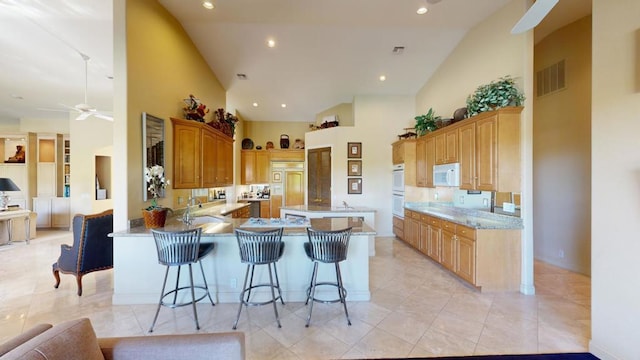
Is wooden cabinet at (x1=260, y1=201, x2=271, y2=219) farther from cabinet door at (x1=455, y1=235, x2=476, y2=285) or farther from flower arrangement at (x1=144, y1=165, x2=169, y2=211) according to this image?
cabinet door at (x1=455, y1=235, x2=476, y2=285)

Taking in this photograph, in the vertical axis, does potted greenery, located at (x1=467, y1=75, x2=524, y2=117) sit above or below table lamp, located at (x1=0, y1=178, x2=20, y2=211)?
above

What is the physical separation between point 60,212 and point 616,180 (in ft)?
37.8

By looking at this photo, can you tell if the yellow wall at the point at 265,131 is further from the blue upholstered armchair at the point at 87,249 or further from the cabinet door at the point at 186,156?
the blue upholstered armchair at the point at 87,249

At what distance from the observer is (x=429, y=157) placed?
16.4 feet

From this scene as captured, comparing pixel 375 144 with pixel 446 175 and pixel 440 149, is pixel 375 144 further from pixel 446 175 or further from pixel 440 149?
pixel 446 175

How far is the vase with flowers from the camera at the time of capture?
9.90 ft

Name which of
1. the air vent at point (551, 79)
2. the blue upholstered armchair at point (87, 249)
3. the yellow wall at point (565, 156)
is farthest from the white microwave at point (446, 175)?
the blue upholstered armchair at point (87, 249)

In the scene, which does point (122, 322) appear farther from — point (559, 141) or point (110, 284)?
point (559, 141)

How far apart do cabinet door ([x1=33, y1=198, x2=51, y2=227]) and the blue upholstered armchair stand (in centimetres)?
594

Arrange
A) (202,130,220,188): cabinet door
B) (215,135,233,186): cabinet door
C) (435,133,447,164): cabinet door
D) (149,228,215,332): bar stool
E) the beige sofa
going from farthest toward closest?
(215,135,233,186): cabinet door → (435,133,447,164): cabinet door → (202,130,220,188): cabinet door → (149,228,215,332): bar stool → the beige sofa

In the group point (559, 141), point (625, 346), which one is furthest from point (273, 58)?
point (625, 346)

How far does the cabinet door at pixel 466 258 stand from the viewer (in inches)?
134

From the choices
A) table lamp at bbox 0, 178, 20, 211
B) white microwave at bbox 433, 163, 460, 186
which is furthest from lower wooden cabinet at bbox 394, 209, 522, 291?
table lamp at bbox 0, 178, 20, 211

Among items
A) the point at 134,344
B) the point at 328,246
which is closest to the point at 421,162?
the point at 328,246
